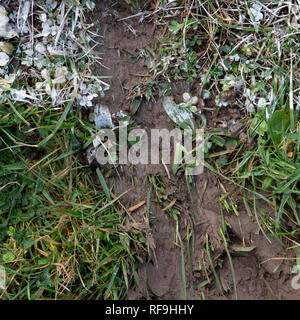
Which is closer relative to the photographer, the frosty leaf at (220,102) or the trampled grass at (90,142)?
the trampled grass at (90,142)

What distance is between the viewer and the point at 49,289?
6.72ft

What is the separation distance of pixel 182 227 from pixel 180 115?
719 mm

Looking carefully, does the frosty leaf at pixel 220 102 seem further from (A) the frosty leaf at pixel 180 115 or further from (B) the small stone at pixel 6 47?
(B) the small stone at pixel 6 47

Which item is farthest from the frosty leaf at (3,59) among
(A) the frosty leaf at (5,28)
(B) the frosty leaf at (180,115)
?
(B) the frosty leaf at (180,115)

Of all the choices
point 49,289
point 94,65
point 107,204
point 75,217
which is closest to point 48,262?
point 49,289

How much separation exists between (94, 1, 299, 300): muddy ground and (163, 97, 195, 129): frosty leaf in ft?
0.18

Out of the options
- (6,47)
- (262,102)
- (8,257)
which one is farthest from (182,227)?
(6,47)

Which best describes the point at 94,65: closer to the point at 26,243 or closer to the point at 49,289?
the point at 26,243

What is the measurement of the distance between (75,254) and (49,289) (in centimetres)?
26

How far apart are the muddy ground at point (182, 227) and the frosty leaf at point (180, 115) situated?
0.18 feet

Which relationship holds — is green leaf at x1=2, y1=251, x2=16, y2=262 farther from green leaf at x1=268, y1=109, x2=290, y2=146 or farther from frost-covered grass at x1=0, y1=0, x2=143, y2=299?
green leaf at x1=268, y1=109, x2=290, y2=146

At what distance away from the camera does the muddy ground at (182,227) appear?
2.09m

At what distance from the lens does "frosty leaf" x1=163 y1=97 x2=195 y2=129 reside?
2.18m

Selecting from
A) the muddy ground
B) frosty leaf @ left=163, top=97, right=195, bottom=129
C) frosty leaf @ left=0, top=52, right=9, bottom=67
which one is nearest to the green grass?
the muddy ground
